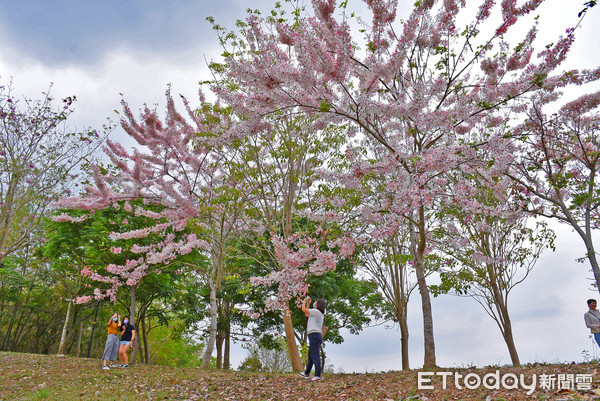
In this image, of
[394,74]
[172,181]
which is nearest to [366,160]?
[394,74]

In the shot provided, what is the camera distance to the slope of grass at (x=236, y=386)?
21.1ft

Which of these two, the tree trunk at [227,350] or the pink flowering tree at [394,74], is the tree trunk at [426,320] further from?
the tree trunk at [227,350]

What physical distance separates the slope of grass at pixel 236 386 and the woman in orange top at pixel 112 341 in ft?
1.32

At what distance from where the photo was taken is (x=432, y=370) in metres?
8.66

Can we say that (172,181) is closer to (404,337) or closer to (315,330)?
(315,330)

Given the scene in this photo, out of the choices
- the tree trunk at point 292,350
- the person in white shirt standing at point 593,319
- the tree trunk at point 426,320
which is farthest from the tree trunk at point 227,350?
the person in white shirt standing at point 593,319

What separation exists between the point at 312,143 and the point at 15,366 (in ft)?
37.0

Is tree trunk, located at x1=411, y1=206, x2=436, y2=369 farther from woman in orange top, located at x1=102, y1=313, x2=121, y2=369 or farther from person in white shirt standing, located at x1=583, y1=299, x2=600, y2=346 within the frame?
woman in orange top, located at x1=102, y1=313, x2=121, y2=369

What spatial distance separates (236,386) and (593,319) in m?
8.09

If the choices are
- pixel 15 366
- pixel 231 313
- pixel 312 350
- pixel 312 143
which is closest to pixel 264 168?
pixel 312 143

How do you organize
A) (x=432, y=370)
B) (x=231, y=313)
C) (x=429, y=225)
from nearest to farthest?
(x=432, y=370), (x=429, y=225), (x=231, y=313)

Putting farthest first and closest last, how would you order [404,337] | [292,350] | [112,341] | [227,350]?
1. [227,350]
2. [404,337]
3. [112,341]
4. [292,350]

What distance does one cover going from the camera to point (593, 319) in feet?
27.6

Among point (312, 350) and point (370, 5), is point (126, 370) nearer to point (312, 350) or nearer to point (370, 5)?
point (312, 350)
